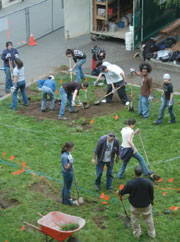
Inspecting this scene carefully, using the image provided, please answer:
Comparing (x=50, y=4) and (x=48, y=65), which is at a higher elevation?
(x=50, y=4)

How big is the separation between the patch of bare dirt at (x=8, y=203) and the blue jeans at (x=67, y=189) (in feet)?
3.42

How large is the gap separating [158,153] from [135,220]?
3.46 metres

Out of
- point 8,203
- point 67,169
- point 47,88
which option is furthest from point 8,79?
point 67,169

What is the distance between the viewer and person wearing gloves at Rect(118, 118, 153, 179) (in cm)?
1043

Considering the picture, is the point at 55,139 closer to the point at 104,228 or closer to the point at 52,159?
the point at 52,159

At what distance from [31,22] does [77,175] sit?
13.4 m

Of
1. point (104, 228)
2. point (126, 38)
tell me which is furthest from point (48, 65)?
point (104, 228)

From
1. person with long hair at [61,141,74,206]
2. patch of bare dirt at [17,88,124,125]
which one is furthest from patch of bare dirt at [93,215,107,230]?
patch of bare dirt at [17,88,124,125]

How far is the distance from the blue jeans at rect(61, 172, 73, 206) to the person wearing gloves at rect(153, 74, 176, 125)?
4712 mm

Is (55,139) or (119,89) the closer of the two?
(55,139)

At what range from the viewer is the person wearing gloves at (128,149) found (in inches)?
411

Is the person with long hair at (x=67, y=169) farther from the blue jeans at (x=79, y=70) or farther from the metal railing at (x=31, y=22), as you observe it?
the metal railing at (x=31, y=22)

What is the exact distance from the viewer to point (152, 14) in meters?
21.3

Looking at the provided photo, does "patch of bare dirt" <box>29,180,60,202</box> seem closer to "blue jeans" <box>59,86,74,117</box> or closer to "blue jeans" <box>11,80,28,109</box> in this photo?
"blue jeans" <box>59,86,74,117</box>
